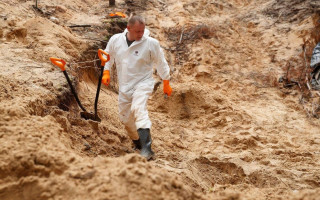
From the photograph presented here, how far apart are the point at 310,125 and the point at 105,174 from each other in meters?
4.08

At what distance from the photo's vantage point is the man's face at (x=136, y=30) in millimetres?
3019

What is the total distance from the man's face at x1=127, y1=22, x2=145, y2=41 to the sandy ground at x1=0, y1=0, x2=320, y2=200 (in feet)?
3.36

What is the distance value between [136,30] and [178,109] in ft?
7.54

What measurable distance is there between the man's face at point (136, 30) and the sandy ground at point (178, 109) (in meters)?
1.03

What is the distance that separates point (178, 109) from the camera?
16.7 ft

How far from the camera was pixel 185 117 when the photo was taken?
500 centimetres

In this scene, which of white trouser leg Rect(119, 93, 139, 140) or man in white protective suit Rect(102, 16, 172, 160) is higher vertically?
man in white protective suit Rect(102, 16, 172, 160)

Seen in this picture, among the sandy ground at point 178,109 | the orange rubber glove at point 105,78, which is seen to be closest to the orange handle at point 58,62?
the sandy ground at point 178,109

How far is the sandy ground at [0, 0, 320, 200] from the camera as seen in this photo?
5.57 ft

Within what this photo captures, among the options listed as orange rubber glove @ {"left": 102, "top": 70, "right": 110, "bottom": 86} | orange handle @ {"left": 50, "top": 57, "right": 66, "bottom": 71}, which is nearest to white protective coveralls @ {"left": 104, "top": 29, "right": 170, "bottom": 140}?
orange rubber glove @ {"left": 102, "top": 70, "right": 110, "bottom": 86}

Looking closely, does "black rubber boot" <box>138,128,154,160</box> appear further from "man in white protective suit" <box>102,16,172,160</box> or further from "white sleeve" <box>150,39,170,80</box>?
"white sleeve" <box>150,39,170,80</box>

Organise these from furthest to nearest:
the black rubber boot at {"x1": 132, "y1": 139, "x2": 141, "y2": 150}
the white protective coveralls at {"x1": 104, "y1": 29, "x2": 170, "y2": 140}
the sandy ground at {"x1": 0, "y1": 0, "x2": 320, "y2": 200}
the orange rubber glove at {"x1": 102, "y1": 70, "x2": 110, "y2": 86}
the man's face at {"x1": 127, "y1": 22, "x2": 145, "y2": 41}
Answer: the black rubber boot at {"x1": 132, "y1": 139, "x2": 141, "y2": 150}
the orange rubber glove at {"x1": 102, "y1": 70, "x2": 110, "y2": 86}
the white protective coveralls at {"x1": 104, "y1": 29, "x2": 170, "y2": 140}
the man's face at {"x1": 127, "y1": 22, "x2": 145, "y2": 41}
the sandy ground at {"x1": 0, "y1": 0, "x2": 320, "y2": 200}

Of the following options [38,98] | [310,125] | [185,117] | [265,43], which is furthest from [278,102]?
[38,98]

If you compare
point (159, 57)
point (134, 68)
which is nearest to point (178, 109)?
point (159, 57)
